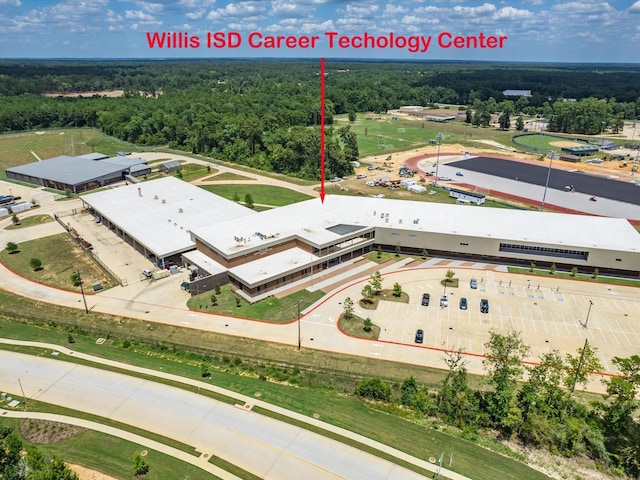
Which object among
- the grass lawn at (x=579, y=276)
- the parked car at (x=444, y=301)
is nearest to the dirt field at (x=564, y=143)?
the grass lawn at (x=579, y=276)

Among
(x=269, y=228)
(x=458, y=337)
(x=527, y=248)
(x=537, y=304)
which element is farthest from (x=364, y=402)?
(x=527, y=248)

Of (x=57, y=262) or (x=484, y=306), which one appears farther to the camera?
(x=57, y=262)

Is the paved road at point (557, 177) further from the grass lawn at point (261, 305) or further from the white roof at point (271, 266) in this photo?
the grass lawn at point (261, 305)

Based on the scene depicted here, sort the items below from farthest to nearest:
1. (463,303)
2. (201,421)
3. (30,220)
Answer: (30,220) → (463,303) → (201,421)

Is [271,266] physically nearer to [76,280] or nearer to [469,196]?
[76,280]

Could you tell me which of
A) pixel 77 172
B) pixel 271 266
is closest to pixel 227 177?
pixel 77 172

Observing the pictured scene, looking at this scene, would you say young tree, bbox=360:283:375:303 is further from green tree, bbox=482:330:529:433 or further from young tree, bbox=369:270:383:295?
green tree, bbox=482:330:529:433
